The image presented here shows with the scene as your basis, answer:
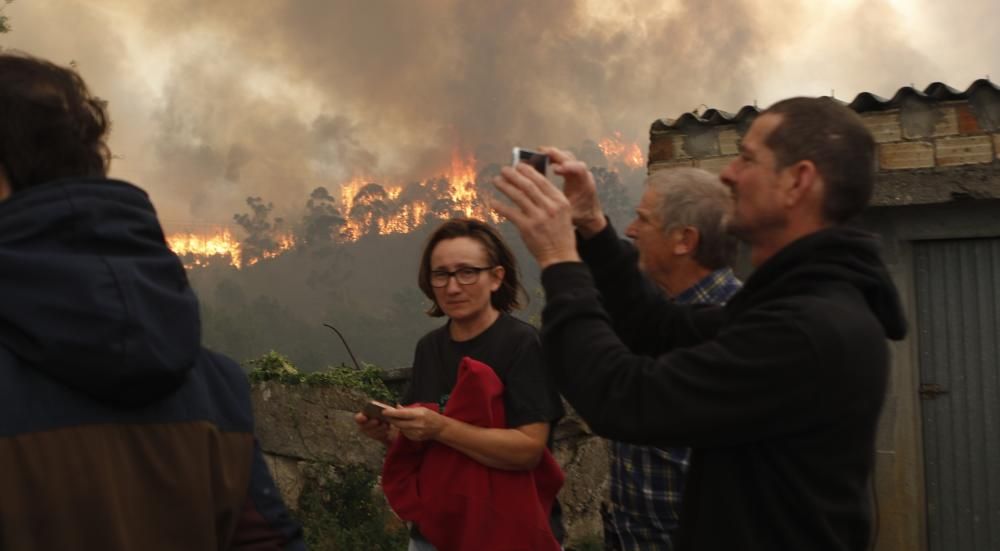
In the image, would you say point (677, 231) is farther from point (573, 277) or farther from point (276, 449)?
point (276, 449)

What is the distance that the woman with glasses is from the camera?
2701 millimetres

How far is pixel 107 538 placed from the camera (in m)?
1.31

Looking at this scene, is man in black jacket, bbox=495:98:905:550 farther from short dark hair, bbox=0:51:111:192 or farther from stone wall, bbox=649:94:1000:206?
stone wall, bbox=649:94:1000:206

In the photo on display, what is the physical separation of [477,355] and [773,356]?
1481 millimetres

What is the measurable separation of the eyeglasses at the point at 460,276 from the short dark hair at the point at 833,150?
138cm

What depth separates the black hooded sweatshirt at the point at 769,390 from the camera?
1.56m

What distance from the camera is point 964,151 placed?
5.72m

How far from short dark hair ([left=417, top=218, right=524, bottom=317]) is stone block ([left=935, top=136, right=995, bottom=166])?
3728 mm

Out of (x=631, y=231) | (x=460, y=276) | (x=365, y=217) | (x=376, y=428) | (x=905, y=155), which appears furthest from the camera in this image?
(x=365, y=217)

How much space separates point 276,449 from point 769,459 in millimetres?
5565

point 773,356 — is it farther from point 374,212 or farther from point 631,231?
point 374,212

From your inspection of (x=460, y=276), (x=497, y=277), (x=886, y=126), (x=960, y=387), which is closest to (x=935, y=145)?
(x=886, y=126)

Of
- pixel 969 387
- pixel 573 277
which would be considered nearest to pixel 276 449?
pixel 969 387

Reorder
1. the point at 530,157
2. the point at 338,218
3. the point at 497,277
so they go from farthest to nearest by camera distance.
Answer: the point at 338,218 → the point at 497,277 → the point at 530,157
